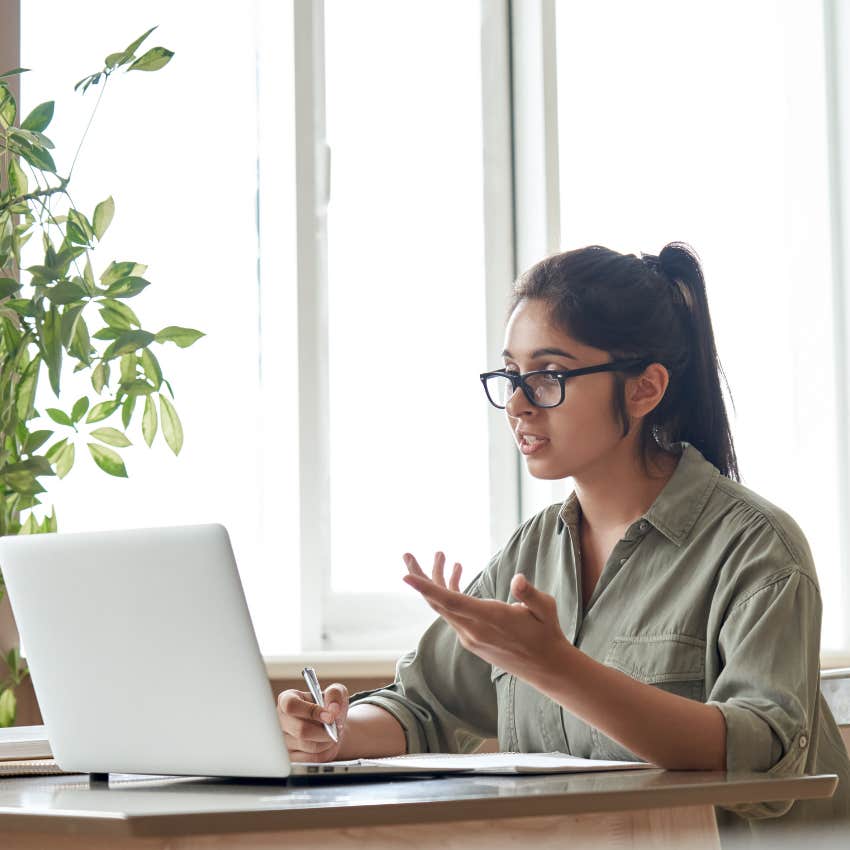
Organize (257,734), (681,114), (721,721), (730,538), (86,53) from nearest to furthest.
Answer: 1. (257,734)
2. (721,721)
3. (730,538)
4. (86,53)
5. (681,114)

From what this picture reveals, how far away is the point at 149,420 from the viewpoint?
6.39ft

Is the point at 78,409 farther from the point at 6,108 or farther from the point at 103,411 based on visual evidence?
the point at 6,108

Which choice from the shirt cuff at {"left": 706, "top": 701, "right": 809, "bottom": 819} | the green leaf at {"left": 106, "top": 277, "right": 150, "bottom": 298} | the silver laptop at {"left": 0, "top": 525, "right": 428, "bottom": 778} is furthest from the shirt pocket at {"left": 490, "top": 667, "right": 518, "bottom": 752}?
the green leaf at {"left": 106, "top": 277, "right": 150, "bottom": 298}

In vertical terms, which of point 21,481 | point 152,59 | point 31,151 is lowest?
point 21,481

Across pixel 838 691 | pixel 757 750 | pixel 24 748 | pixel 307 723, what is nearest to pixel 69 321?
pixel 24 748

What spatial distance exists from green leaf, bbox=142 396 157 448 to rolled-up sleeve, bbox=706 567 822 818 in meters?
0.89

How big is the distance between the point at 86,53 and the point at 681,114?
1396 mm

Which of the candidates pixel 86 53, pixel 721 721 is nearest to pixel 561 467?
pixel 721 721

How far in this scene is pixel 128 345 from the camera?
6.14ft

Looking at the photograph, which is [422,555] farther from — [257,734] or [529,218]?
[257,734]

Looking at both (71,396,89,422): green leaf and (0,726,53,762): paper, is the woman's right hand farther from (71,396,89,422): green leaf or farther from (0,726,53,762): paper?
(71,396,89,422): green leaf

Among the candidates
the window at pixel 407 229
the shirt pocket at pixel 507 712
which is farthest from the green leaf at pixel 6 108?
the shirt pocket at pixel 507 712

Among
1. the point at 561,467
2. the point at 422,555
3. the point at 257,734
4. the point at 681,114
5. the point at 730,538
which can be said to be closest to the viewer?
the point at 257,734

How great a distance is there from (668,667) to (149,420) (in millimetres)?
852
